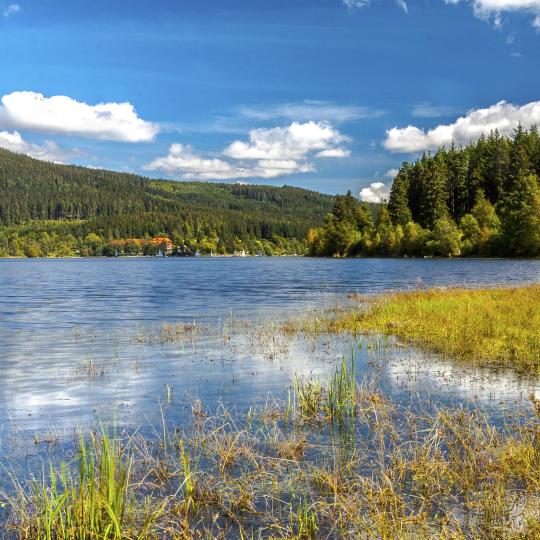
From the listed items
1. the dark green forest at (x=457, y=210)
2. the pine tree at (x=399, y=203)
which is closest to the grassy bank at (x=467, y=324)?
the dark green forest at (x=457, y=210)

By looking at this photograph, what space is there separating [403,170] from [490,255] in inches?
2192

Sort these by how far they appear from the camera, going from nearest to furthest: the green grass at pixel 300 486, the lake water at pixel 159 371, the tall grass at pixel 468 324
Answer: the green grass at pixel 300 486 → the lake water at pixel 159 371 → the tall grass at pixel 468 324

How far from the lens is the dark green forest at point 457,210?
121 metres

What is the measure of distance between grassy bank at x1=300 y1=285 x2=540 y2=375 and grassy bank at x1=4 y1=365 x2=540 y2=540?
5.99m

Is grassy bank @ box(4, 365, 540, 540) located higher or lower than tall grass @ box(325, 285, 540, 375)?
lower

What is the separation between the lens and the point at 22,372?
17.5 meters

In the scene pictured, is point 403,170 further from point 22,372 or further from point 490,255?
point 22,372

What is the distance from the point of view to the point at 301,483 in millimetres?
8758

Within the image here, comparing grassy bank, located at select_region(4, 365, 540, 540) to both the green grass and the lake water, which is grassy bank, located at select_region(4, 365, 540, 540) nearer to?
the green grass

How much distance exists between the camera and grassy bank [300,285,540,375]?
17.6 meters

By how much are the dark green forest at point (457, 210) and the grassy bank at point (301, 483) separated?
111645 millimetres

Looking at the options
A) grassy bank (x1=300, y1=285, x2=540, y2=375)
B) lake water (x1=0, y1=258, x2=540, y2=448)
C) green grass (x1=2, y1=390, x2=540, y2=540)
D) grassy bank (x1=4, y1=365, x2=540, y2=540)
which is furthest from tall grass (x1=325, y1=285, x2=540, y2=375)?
green grass (x1=2, y1=390, x2=540, y2=540)

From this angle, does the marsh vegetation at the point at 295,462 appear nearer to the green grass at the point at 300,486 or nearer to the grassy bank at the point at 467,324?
the green grass at the point at 300,486

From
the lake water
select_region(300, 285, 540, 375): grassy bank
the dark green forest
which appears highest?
the dark green forest
